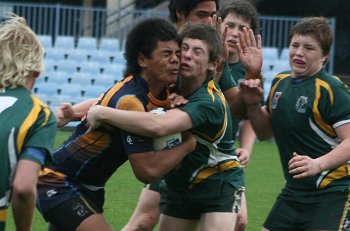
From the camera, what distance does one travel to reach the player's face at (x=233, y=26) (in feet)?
20.9

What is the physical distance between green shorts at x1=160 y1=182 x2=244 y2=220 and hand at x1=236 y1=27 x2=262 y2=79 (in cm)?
74

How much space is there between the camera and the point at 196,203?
5.38 m

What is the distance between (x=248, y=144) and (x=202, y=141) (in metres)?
1.59

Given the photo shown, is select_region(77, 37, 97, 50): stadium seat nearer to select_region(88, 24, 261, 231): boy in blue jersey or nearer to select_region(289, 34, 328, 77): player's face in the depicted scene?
select_region(88, 24, 261, 231): boy in blue jersey

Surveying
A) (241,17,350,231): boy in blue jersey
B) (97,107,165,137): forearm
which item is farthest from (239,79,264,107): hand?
(97,107,165,137): forearm

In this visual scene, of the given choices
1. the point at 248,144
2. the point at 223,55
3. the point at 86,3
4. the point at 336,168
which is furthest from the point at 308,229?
the point at 86,3

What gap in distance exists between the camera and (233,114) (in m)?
5.91

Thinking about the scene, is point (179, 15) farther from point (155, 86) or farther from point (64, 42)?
point (64, 42)

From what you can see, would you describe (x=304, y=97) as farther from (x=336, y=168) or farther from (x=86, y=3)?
(x=86, y=3)

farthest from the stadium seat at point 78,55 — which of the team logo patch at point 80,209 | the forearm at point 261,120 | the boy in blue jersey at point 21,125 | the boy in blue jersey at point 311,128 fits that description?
the boy in blue jersey at point 21,125

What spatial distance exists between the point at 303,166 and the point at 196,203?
29.9 inches

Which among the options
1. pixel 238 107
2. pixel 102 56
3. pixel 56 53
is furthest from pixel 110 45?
pixel 238 107

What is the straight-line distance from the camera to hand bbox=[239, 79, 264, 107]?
5426mm

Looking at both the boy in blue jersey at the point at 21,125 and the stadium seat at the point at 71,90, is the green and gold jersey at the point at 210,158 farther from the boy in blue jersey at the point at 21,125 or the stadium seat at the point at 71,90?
the stadium seat at the point at 71,90
